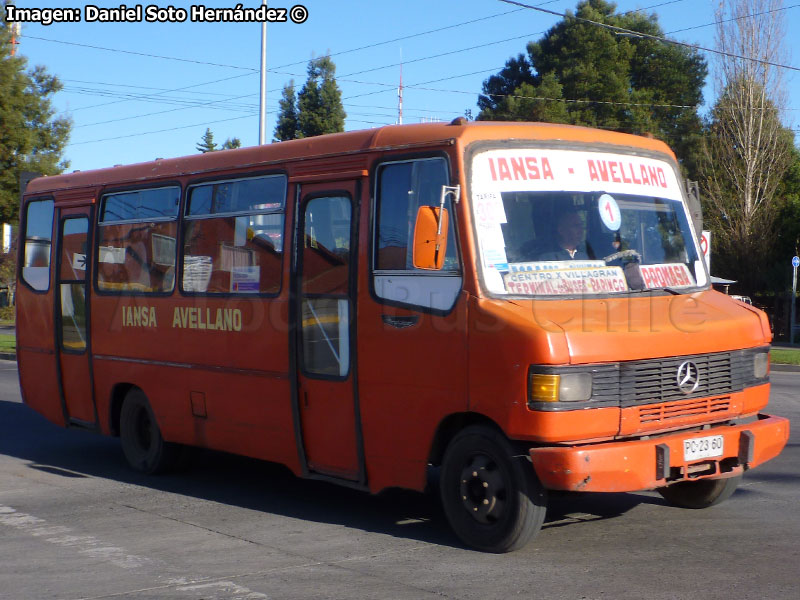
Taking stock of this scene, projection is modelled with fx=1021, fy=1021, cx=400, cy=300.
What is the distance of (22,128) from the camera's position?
99.3 ft

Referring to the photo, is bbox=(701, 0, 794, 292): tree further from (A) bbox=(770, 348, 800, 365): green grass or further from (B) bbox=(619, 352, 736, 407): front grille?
(B) bbox=(619, 352, 736, 407): front grille

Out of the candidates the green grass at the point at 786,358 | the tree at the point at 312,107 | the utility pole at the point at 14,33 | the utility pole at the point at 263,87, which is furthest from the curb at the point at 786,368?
the tree at the point at 312,107

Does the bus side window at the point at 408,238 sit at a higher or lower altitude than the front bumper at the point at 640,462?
higher

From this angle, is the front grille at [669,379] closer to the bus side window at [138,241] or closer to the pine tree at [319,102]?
the bus side window at [138,241]

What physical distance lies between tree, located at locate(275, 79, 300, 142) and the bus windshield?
43.2 metres

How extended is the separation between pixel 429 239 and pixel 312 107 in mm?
44903

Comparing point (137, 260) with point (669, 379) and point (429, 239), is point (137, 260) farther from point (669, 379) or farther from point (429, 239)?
point (669, 379)

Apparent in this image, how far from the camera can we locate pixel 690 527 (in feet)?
23.2

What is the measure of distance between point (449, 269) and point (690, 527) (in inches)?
98.7

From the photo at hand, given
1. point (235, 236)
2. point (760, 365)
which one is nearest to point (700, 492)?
point (760, 365)

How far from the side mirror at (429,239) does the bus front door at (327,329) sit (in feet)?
3.17

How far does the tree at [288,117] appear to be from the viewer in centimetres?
4962

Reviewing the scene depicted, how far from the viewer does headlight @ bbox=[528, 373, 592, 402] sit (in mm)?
5938

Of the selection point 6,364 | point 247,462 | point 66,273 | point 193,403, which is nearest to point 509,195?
point 193,403
